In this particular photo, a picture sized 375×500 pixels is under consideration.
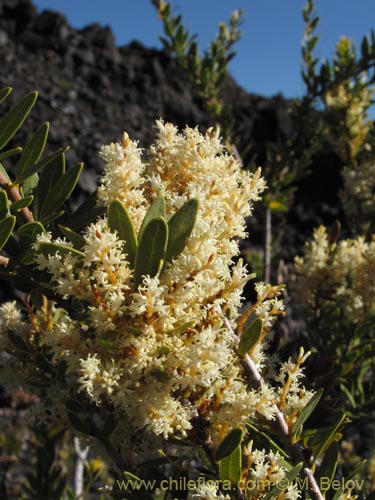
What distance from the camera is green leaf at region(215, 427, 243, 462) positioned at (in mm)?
664

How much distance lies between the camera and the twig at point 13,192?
804mm

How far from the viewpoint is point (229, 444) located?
0.68m

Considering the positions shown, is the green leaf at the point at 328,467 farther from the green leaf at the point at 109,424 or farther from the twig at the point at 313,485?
the green leaf at the point at 109,424

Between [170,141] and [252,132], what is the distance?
8.39 m

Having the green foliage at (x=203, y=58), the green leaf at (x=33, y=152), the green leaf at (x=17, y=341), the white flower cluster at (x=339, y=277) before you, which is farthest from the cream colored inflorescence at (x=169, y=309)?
the green foliage at (x=203, y=58)

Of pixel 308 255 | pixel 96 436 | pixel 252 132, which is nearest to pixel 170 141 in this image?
pixel 96 436

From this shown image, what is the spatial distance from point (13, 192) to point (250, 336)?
1.40 feet

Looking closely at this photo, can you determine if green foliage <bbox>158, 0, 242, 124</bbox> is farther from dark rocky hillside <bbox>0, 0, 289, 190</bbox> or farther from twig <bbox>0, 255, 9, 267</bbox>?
dark rocky hillside <bbox>0, 0, 289, 190</bbox>

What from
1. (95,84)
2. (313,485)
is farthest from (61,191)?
(95,84)

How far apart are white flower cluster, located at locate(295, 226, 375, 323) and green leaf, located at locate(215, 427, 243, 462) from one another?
68 centimetres

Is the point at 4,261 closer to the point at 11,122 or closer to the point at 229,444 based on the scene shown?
the point at 11,122

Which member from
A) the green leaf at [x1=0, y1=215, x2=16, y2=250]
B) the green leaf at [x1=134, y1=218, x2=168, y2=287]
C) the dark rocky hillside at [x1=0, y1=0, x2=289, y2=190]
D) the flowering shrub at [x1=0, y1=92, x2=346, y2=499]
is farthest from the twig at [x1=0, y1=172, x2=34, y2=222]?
the dark rocky hillside at [x1=0, y1=0, x2=289, y2=190]

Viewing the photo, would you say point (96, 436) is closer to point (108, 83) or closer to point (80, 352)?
point (80, 352)

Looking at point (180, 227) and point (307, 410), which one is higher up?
point (180, 227)
